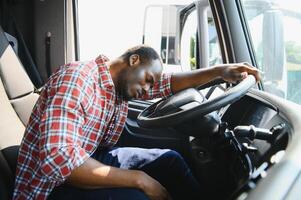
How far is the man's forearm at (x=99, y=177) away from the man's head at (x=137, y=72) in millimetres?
276

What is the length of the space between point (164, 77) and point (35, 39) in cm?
145

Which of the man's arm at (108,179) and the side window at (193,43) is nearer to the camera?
the man's arm at (108,179)

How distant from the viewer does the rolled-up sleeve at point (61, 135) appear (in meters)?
1.01

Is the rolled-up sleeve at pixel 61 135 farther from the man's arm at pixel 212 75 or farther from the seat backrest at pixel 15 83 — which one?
the seat backrest at pixel 15 83

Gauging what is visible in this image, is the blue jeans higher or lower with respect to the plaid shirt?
lower

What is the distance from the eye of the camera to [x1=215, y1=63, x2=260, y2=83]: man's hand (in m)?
1.36

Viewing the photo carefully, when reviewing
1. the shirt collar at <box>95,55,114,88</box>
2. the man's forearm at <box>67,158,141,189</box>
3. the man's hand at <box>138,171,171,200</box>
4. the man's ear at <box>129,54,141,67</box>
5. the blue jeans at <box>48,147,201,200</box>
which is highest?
the man's ear at <box>129,54,141,67</box>

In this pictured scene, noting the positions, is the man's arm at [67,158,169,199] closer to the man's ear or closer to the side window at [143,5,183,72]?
the man's ear

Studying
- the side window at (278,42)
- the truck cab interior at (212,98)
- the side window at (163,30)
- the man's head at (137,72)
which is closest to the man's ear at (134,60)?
the man's head at (137,72)

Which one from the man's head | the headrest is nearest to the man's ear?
the man's head

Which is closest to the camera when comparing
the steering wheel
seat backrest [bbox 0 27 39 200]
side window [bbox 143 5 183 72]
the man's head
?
the steering wheel

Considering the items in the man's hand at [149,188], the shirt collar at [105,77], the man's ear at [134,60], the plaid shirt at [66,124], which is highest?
the man's ear at [134,60]

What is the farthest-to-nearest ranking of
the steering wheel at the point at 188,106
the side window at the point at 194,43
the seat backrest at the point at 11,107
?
1. the side window at the point at 194,43
2. the seat backrest at the point at 11,107
3. the steering wheel at the point at 188,106

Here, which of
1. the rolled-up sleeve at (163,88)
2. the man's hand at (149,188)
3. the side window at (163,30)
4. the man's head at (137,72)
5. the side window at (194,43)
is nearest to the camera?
the man's hand at (149,188)
